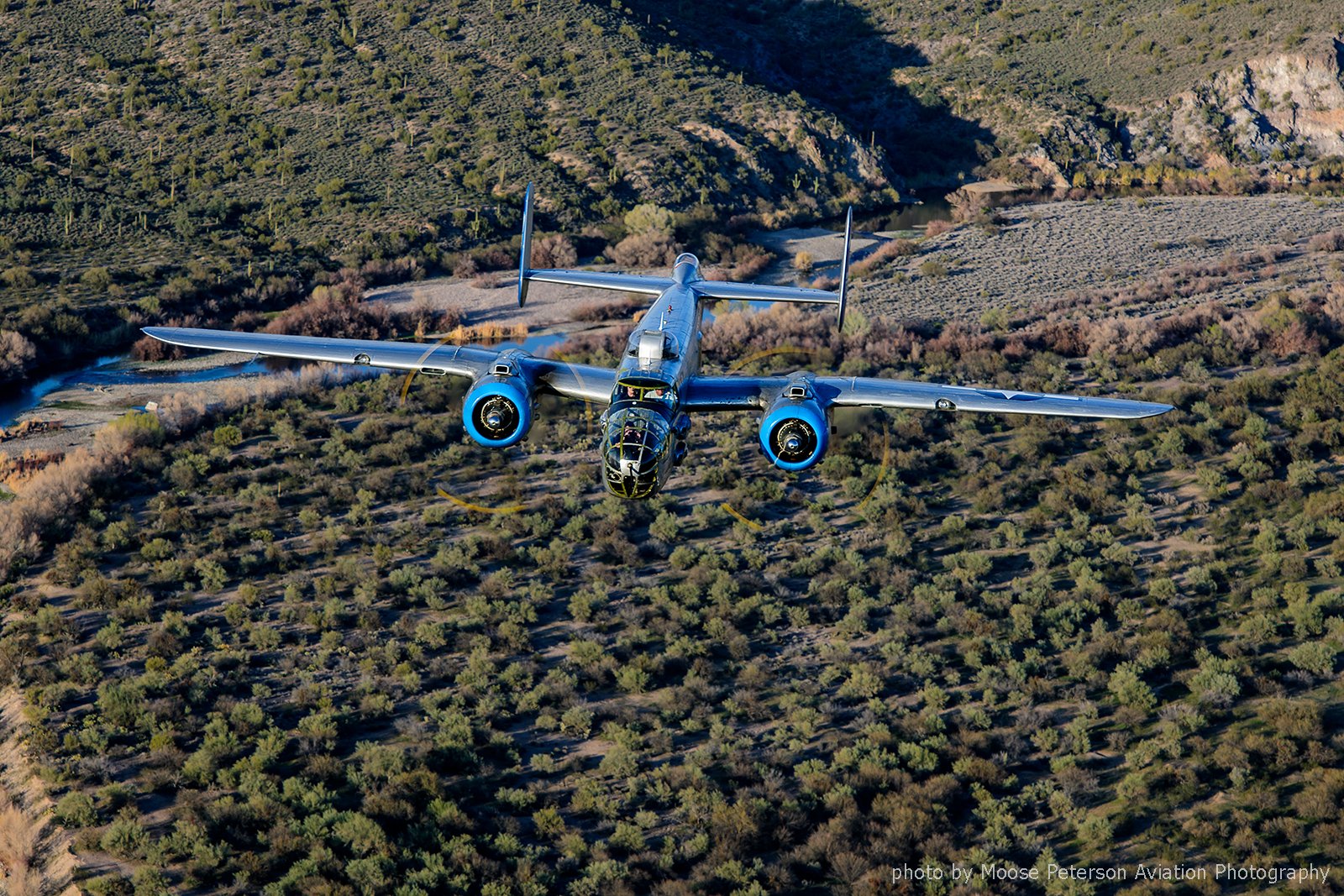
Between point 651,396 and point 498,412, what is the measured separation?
411 cm

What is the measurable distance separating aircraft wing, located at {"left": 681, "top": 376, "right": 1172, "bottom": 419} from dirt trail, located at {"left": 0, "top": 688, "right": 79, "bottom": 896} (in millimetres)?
17539

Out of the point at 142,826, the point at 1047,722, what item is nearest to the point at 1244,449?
the point at 1047,722

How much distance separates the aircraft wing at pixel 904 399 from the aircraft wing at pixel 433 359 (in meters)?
2.63

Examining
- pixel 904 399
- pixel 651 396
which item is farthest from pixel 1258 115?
pixel 651 396

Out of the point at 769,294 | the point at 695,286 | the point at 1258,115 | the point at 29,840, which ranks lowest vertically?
the point at 29,840

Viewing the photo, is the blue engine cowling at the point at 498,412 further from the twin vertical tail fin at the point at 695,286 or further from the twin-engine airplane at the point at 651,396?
the twin vertical tail fin at the point at 695,286

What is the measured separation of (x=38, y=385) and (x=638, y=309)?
2954 cm

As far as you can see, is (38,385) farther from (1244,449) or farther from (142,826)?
(1244,449)

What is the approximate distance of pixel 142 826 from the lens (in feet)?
86.6

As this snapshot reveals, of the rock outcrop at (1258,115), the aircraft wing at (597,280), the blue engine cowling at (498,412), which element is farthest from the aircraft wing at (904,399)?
the rock outcrop at (1258,115)

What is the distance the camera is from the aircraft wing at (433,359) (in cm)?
A: 3316

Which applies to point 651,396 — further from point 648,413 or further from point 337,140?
point 337,140

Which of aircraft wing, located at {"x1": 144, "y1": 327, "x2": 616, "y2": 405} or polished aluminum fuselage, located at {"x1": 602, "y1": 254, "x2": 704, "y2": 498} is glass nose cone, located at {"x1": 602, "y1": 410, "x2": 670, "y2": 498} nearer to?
polished aluminum fuselage, located at {"x1": 602, "y1": 254, "x2": 704, "y2": 498}

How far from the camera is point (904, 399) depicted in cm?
3192
